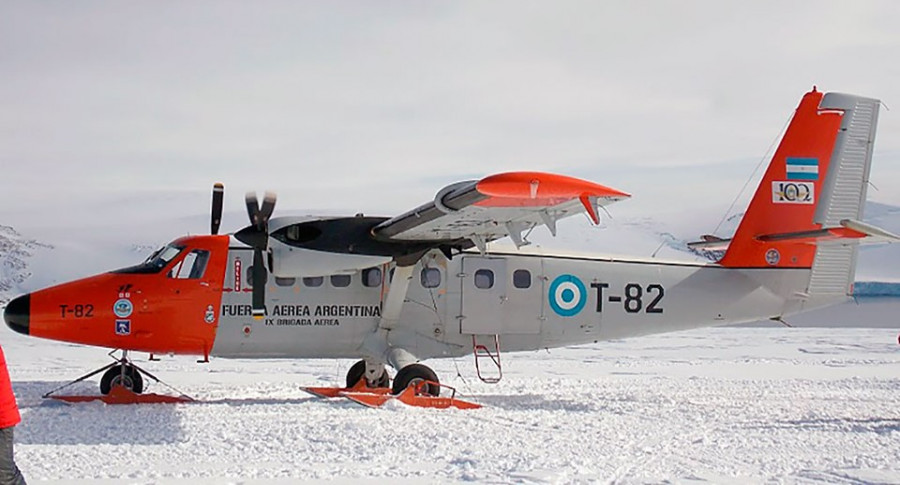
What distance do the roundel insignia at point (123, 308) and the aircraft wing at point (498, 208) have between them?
3.68 m

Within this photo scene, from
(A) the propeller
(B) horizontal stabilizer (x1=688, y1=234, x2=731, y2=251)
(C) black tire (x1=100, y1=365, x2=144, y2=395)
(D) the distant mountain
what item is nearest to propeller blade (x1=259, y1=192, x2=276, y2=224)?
(A) the propeller

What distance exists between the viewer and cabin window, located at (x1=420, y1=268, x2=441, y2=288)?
41.9ft

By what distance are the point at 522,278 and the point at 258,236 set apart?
406 cm

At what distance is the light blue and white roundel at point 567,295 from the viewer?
42.9 feet

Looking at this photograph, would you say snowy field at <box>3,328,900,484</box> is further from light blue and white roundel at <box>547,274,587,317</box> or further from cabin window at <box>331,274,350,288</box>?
cabin window at <box>331,274,350,288</box>

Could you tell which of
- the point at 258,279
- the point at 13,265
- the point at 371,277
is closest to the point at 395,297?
the point at 371,277

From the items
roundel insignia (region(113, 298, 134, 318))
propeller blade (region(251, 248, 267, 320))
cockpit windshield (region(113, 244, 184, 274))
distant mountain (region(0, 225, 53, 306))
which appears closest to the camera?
propeller blade (region(251, 248, 267, 320))

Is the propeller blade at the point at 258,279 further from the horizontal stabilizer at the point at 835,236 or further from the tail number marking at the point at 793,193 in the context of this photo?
the tail number marking at the point at 793,193

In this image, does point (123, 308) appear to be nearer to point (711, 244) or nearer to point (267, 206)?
point (267, 206)

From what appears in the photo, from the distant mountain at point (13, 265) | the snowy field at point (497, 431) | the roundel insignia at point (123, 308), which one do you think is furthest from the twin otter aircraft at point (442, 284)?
the distant mountain at point (13, 265)

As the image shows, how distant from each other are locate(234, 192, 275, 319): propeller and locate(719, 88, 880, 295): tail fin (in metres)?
7.55

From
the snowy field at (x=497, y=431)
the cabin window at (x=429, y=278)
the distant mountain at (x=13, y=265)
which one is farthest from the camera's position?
the distant mountain at (x=13, y=265)

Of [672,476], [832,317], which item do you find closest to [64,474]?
[672,476]

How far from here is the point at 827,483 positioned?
6.85m
